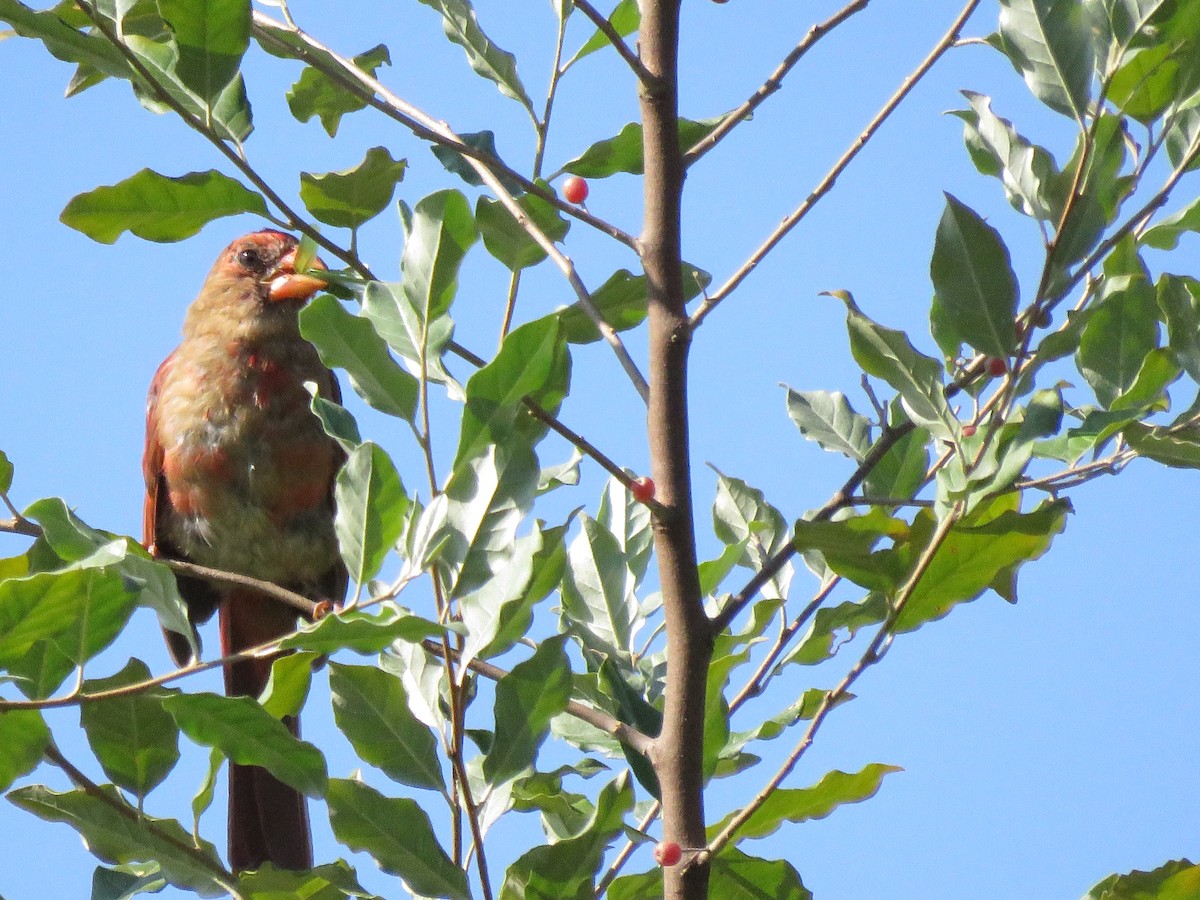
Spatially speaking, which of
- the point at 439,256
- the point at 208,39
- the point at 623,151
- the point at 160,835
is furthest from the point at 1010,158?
the point at 160,835

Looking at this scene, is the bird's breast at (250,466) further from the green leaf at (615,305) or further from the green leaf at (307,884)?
the green leaf at (307,884)

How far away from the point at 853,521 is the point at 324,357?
Result: 72 centimetres

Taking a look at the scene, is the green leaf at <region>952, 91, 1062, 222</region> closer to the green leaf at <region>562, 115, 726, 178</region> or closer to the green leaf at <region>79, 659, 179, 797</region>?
the green leaf at <region>562, 115, 726, 178</region>

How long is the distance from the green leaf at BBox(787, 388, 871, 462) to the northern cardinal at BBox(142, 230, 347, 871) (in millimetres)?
2662

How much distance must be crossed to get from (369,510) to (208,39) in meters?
0.78

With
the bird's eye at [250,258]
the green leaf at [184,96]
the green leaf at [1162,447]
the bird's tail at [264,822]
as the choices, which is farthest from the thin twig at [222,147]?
the bird's eye at [250,258]

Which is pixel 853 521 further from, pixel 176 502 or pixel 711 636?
pixel 176 502

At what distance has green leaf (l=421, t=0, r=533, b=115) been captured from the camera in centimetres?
239

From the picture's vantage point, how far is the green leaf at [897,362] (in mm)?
1671

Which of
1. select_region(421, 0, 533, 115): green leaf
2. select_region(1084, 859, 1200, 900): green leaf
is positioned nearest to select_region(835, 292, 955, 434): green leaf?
select_region(1084, 859, 1200, 900): green leaf

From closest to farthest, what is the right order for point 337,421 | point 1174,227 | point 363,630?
1. point 363,630
2. point 337,421
3. point 1174,227

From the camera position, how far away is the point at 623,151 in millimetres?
2324

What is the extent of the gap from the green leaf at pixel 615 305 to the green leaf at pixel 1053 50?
0.65 meters

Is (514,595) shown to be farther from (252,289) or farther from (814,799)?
(252,289)
